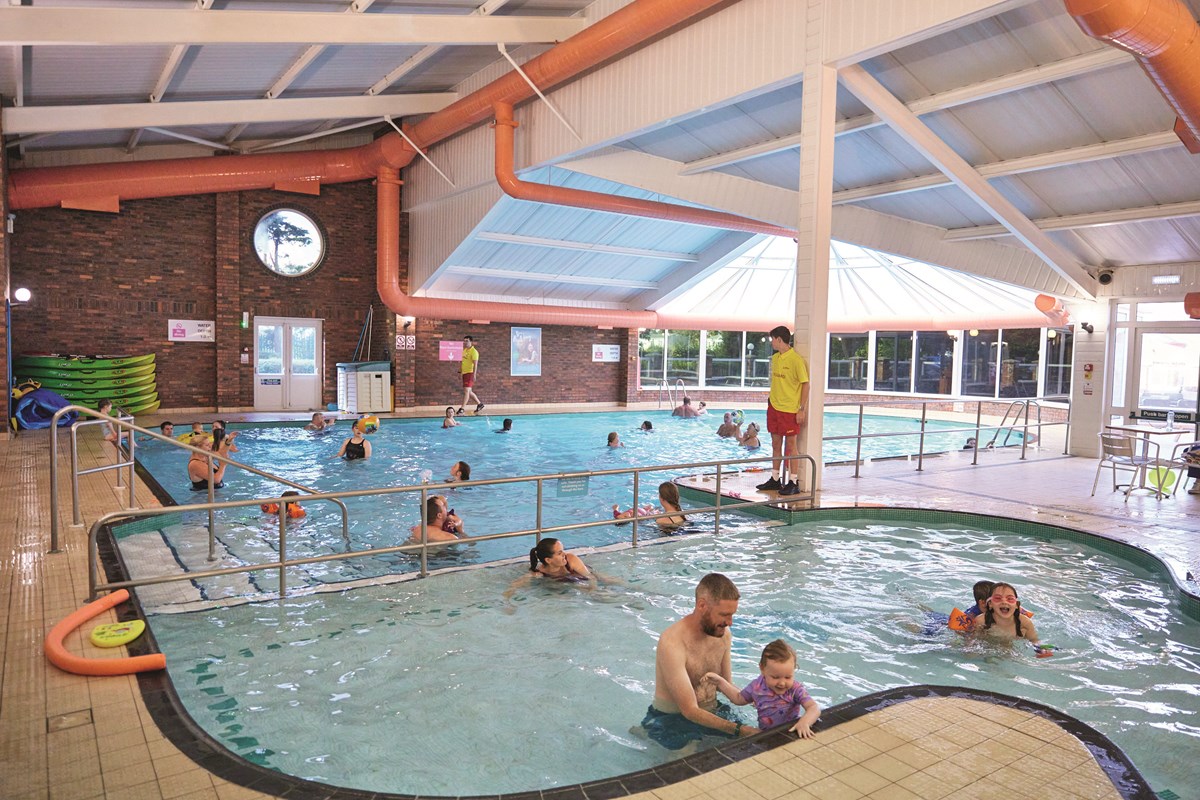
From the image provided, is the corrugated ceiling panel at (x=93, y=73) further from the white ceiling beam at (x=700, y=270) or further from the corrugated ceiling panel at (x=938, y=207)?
the white ceiling beam at (x=700, y=270)

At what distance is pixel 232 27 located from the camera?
28.8 feet

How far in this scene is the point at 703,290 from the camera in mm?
24031

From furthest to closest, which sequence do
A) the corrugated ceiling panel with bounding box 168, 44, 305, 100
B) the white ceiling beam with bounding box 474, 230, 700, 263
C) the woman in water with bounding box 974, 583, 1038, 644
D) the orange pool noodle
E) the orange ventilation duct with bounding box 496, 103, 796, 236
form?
1. the white ceiling beam with bounding box 474, 230, 700, 263
2. the orange ventilation duct with bounding box 496, 103, 796, 236
3. the corrugated ceiling panel with bounding box 168, 44, 305, 100
4. the woman in water with bounding box 974, 583, 1038, 644
5. the orange pool noodle

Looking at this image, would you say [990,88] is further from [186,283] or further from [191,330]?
[191,330]

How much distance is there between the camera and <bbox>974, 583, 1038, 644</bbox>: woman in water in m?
4.89

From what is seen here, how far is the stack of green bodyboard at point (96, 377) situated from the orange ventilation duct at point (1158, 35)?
1652 cm

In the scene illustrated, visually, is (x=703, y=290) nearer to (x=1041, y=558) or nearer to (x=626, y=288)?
(x=626, y=288)

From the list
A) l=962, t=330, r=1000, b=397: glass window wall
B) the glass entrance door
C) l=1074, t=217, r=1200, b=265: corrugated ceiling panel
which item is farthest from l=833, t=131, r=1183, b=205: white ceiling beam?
l=962, t=330, r=1000, b=397: glass window wall

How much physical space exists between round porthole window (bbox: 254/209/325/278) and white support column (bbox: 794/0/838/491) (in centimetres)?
1356

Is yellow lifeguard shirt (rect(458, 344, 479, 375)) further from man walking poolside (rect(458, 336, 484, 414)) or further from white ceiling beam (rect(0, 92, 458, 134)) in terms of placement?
white ceiling beam (rect(0, 92, 458, 134))

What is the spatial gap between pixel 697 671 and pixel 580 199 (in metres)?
11.0

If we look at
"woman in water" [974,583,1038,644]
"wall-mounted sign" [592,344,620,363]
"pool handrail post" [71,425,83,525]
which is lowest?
"woman in water" [974,583,1038,644]

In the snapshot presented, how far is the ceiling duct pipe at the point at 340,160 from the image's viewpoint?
31.4 feet

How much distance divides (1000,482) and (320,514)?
849 cm
